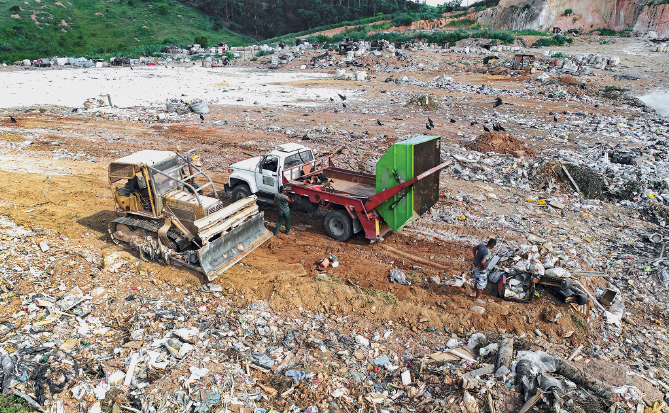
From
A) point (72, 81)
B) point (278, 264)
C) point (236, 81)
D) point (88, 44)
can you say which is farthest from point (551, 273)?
point (88, 44)

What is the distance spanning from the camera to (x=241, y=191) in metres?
→ 10.7

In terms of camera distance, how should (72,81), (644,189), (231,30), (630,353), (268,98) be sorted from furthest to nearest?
(231,30)
(72,81)
(268,98)
(644,189)
(630,353)

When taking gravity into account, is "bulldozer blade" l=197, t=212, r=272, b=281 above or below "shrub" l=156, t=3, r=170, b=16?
below

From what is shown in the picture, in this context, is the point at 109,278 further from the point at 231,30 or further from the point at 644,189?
the point at 231,30

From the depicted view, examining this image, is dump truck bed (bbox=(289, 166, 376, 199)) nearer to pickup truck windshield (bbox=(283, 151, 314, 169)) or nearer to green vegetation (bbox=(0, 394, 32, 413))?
pickup truck windshield (bbox=(283, 151, 314, 169))

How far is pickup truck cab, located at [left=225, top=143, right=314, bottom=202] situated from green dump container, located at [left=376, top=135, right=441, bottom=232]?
250 centimetres

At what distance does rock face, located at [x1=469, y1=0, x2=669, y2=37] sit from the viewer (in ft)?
182

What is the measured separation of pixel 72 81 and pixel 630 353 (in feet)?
125

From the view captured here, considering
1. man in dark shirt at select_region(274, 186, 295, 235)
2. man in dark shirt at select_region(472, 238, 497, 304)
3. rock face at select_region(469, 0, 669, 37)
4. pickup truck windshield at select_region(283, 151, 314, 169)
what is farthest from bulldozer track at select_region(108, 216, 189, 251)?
rock face at select_region(469, 0, 669, 37)

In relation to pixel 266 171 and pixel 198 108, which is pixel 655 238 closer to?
pixel 266 171

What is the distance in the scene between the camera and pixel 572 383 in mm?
5207

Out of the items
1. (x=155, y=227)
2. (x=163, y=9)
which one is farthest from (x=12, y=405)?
(x=163, y=9)

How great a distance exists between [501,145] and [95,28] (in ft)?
226

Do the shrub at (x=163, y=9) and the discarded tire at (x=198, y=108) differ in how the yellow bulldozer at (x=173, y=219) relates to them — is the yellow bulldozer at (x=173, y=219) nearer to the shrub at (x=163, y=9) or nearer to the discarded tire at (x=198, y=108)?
the discarded tire at (x=198, y=108)
